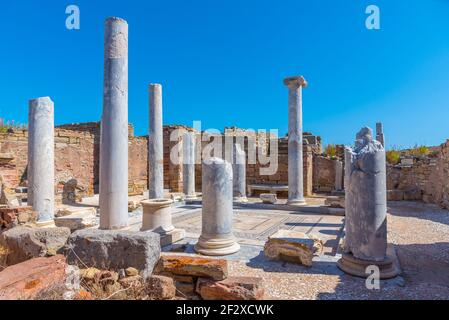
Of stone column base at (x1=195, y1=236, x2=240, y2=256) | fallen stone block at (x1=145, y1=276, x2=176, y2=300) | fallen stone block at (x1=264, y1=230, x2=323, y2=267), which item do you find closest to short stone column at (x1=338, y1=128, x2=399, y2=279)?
fallen stone block at (x1=264, y1=230, x2=323, y2=267)

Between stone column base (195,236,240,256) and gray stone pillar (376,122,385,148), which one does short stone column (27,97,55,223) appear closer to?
stone column base (195,236,240,256)

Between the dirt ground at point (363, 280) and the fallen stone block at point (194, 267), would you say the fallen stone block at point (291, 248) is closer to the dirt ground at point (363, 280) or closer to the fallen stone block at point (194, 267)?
the dirt ground at point (363, 280)

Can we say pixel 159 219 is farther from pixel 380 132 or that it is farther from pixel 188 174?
pixel 380 132

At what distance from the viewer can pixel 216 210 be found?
544 centimetres

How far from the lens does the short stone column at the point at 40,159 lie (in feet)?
21.9

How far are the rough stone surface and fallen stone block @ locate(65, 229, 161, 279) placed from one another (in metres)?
3.01

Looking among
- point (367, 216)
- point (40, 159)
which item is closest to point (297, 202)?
point (367, 216)

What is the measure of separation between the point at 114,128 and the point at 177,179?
12063 mm

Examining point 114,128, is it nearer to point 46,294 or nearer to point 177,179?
point 46,294

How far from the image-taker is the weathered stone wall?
1797 cm

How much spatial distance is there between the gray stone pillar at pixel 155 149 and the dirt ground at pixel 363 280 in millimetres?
4815

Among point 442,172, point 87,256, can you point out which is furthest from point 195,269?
point 442,172

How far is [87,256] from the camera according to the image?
3797mm

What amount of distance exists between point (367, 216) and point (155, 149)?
6.57 m
